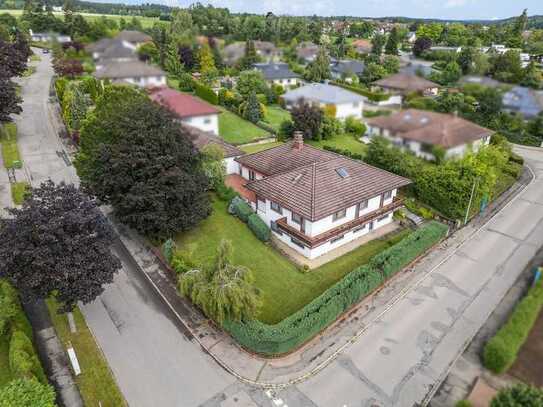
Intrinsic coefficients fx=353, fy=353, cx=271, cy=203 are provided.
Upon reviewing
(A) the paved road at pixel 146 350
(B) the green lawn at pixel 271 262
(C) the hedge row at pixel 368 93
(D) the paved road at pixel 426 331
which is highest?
(C) the hedge row at pixel 368 93

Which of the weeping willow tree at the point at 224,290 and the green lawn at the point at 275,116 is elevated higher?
the weeping willow tree at the point at 224,290

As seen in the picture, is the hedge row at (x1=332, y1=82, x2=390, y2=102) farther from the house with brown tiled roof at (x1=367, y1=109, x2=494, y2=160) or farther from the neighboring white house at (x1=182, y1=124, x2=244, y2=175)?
the neighboring white house at (x1=182, y1=124, x2=244, y2=175)

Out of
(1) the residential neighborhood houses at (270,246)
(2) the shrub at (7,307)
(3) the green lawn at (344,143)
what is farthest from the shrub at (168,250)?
(3) the green lawn at (344,143)

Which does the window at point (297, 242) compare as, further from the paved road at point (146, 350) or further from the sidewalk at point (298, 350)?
the paved road at point (146, 350)

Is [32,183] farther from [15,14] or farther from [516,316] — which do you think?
[516,316]

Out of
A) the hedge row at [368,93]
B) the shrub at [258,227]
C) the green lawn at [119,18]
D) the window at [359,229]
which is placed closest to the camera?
the green lawn at [119,18]

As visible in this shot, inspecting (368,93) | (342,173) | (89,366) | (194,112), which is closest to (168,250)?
(89,366)
